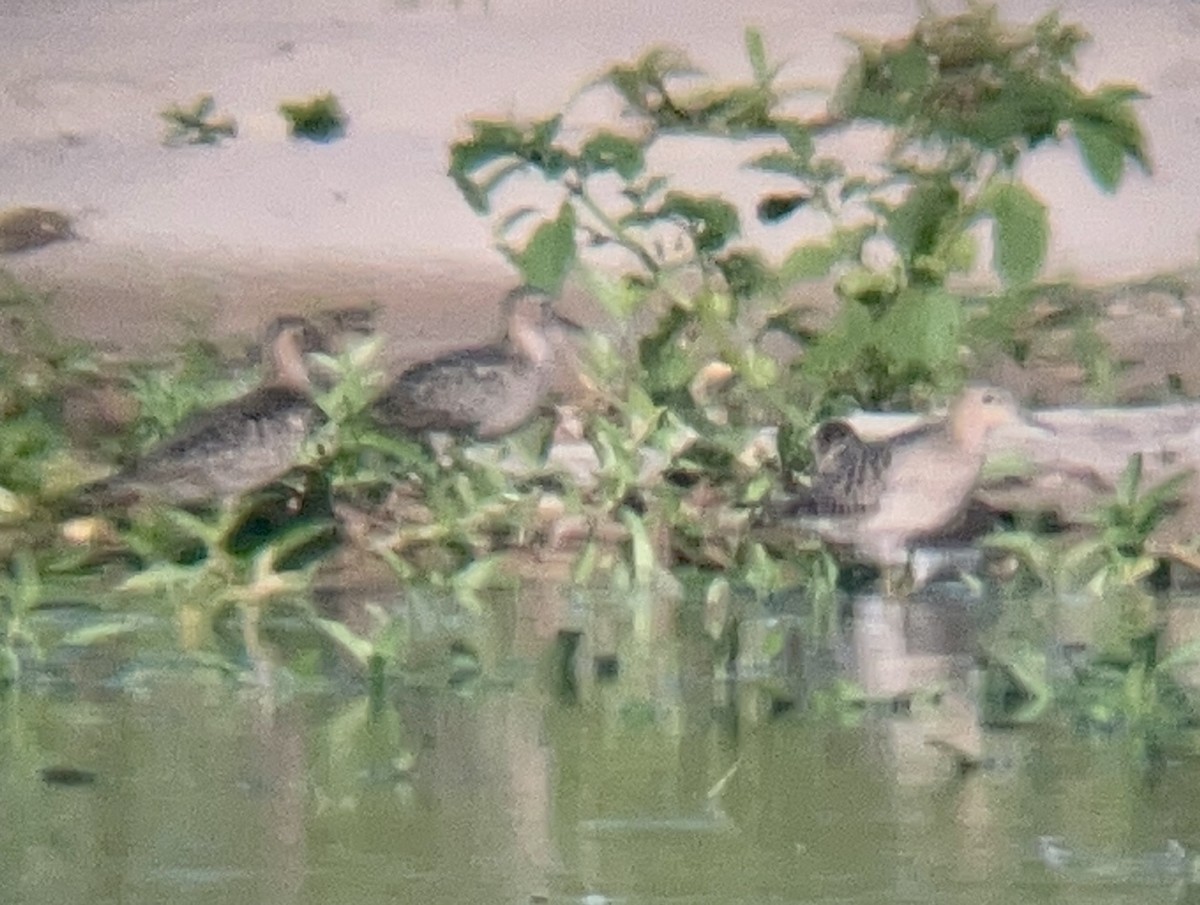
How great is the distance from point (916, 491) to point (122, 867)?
1899mm

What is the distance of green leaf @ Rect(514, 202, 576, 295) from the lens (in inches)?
123

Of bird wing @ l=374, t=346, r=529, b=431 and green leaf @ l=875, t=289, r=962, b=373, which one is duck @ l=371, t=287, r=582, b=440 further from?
green leaf @ l=875, t=289, r=962, b=373

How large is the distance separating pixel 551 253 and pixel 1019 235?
68cm

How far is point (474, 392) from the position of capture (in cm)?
404

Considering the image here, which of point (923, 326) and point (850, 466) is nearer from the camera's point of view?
point (923, 326)

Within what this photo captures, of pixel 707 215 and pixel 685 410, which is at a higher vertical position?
pixel 707 215

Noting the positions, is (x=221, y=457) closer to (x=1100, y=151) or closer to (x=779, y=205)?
(x=779, y=205)

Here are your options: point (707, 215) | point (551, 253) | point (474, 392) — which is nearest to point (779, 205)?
point (707, 215)

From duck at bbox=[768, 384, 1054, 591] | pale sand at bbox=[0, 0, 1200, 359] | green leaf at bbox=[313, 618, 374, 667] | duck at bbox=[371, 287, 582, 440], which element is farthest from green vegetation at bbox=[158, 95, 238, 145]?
green leaf at bbox=[313, 618, 374, 667]

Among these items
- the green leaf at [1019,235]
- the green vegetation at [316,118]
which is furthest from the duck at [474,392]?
the green leaf at [1019,235]

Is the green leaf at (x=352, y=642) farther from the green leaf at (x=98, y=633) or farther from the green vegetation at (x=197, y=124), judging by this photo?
the green vegetation at (x=197, y=124)

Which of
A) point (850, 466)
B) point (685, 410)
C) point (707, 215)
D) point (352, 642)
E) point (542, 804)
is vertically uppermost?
point (707, 215)

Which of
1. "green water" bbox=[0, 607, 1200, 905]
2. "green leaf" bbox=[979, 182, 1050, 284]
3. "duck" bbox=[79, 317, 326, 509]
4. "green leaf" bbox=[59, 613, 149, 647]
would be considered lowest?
"green water" bbox=[0, 607, 1200, 905]

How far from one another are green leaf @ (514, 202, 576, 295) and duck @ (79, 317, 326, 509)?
65cm
